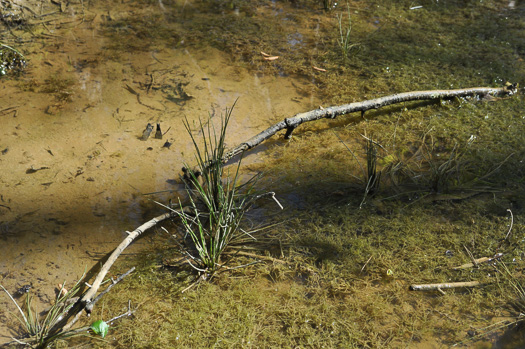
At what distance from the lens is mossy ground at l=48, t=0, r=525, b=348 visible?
1964 millimetres

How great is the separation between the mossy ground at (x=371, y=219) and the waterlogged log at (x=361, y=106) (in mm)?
98

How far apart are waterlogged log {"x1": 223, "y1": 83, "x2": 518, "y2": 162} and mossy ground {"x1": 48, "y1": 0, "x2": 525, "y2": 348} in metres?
0.10

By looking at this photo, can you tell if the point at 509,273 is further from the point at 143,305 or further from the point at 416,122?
the point at 143,305

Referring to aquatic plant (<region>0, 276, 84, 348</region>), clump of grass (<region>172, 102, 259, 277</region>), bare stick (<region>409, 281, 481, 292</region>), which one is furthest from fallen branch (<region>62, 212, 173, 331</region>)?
bare stick (<region>409, 281, 481, 292</region>)

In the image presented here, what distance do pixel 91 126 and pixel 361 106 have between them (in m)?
1.92

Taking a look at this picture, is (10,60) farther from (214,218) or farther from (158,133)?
(214,218)

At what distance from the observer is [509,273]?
208 cm

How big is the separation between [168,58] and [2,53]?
135 centimetres

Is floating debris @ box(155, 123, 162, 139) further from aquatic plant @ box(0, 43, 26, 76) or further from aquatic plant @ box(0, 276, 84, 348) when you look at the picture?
aquatic plant @ box(0, 43, 26, 76)

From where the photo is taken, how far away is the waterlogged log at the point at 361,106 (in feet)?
9.15

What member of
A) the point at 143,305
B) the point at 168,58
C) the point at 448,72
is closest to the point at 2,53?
the point at 168,58

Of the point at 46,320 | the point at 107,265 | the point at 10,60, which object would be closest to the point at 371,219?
the point at 107,265

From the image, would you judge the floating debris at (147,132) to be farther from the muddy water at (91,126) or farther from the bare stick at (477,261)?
the bare stick at (477,261)

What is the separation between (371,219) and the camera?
248 cm
